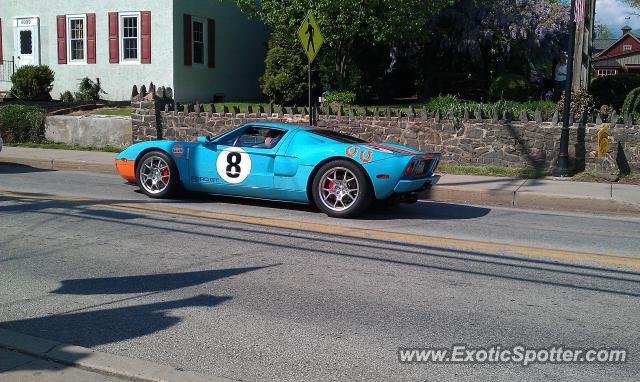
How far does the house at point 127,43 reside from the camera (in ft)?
77.5

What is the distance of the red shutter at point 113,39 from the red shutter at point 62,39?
214 centimetres

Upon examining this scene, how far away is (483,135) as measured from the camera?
14.0m

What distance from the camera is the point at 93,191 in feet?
37.0

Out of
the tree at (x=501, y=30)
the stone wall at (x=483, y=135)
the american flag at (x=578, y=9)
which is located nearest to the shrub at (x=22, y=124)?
the stone wall at (x=483, y=135)

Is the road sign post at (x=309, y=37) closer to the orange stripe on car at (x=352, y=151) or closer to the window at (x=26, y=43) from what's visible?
the orange stripe on car at (x=352, y=151)

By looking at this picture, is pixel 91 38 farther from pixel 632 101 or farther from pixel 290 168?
pixel 632 101

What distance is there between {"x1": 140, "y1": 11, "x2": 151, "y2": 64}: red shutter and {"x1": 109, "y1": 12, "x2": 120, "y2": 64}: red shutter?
3.80 ft

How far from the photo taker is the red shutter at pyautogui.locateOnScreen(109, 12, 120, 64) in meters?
24.1

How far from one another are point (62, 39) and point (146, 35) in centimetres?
392

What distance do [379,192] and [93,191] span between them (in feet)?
17.4

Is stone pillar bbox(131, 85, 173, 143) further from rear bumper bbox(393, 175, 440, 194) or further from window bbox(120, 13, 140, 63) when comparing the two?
rear bumper bbox(393, 175, 440, 194)

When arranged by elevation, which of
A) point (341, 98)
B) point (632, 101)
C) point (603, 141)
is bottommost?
point (603, 141)

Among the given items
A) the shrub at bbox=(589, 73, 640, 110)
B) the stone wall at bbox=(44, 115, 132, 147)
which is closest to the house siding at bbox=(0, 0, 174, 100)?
the stone wall at bbox=(44, 115, 132, 147)

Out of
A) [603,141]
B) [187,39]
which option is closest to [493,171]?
[603,141]
